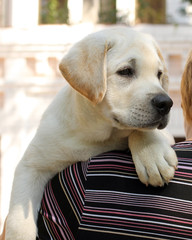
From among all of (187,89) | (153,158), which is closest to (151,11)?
(187,89)

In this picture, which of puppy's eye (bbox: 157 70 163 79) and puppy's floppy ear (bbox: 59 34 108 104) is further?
puppy's eye (bbox: 157 70 163 79)

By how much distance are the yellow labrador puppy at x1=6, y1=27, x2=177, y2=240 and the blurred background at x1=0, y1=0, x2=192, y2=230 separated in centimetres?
267

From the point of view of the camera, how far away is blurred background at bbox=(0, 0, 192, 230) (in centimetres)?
481

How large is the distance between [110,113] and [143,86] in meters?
0.19

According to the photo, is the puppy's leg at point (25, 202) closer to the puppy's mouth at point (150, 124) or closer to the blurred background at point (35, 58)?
the puppy's mouth at point (150, 124)

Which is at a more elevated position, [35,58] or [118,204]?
[118,204]

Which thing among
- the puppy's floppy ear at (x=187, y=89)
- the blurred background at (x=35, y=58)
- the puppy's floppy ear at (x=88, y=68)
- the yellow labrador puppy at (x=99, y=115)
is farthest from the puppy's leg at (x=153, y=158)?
the blurred background at (x=35, y=58)

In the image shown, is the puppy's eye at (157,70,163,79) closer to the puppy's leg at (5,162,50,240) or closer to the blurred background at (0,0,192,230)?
the puppy's leg at (5,162,50,240)

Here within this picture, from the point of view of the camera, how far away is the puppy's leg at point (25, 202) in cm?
200

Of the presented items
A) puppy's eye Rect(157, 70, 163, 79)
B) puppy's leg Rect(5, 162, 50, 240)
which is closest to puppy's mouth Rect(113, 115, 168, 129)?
puppy's eye Rect(157, 70, 163, 79)

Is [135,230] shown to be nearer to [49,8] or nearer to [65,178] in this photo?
[65,178]

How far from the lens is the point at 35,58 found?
484 cm

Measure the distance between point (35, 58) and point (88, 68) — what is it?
3.00 m

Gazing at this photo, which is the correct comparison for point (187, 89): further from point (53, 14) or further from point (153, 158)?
point (53, 14)
